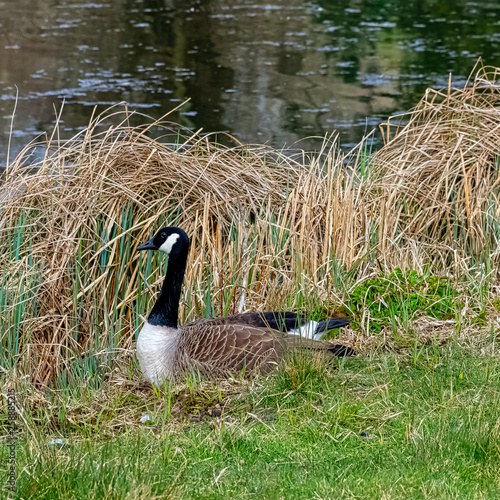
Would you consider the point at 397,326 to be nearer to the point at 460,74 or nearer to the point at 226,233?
the point at 226,233

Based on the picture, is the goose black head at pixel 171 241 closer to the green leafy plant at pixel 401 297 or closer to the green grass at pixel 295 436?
the green grass at pixel 295 436

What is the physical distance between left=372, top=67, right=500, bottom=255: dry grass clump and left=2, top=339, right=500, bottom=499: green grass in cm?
220

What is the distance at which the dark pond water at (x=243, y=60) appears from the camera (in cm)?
1777

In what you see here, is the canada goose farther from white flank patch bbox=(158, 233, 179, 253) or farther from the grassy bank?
white flank patch bbox=(158, 233, 179, 253)

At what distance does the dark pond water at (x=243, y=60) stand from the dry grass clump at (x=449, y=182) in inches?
289

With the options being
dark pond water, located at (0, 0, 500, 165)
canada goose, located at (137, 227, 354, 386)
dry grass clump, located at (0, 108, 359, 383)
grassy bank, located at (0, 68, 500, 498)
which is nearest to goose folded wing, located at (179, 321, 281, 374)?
canada goose, located at (137, 227, 354, 386)

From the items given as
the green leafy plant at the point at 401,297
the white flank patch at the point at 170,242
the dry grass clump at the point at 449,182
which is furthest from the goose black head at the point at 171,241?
the dry grass clump at the point at 449,182

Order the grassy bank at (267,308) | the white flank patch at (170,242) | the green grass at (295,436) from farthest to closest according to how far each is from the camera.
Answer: the white flank patch at (170,242)
the grassy bank at (267,308)
the green grass at (295,436)

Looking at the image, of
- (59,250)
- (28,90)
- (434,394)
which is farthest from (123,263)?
(28,90)

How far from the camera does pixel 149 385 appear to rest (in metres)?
5.33

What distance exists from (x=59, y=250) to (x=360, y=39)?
67.5 ft

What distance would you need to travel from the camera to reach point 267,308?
6312mm

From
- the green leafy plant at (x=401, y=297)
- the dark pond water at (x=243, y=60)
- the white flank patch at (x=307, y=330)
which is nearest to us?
the white flank patch at (x=307, y=330)

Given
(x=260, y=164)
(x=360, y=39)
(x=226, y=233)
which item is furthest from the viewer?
(x=360, y=39)
